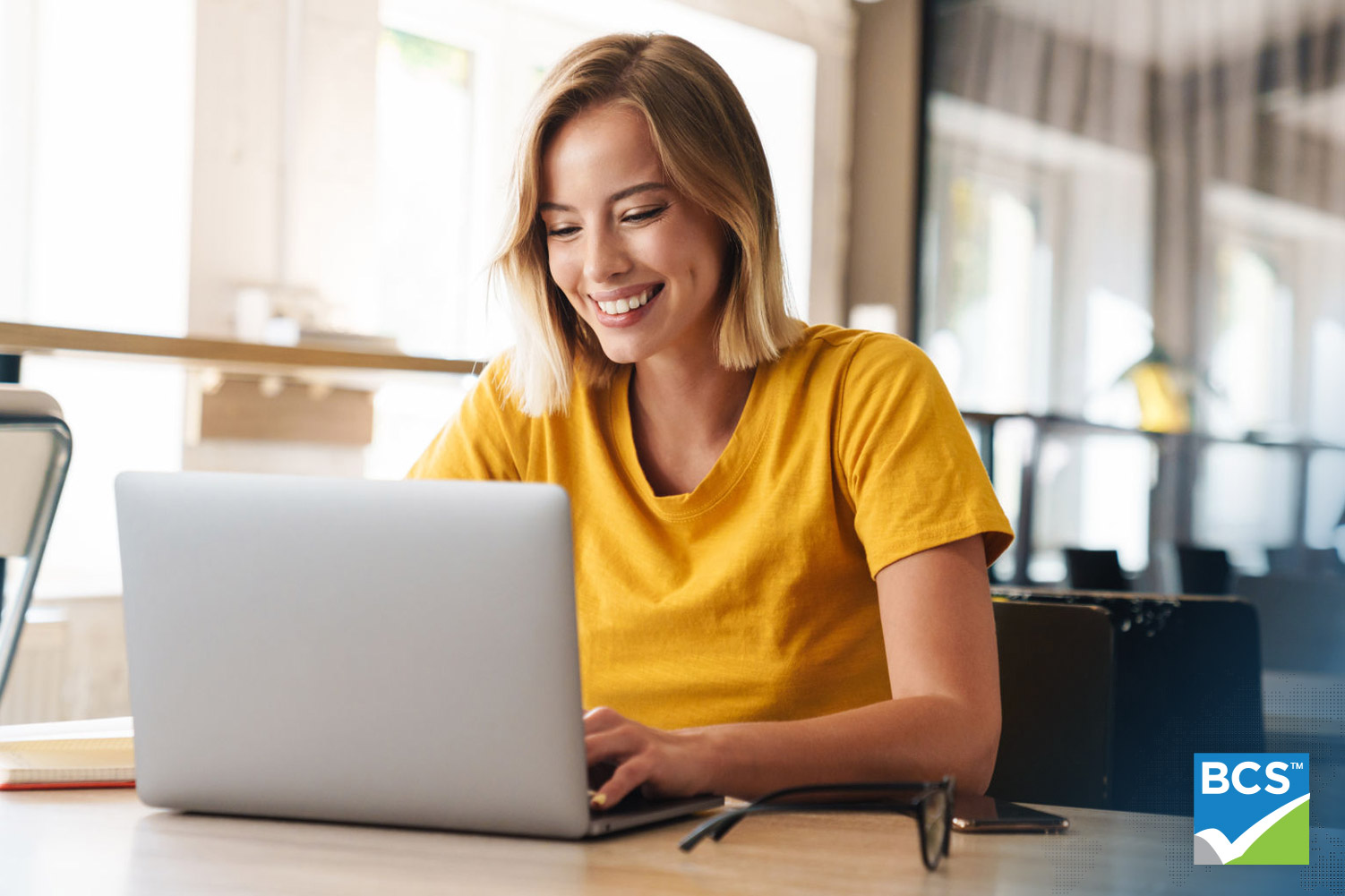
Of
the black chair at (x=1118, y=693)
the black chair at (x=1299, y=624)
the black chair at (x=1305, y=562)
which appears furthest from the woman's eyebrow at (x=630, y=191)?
the black chair at (x=1305, y=562)

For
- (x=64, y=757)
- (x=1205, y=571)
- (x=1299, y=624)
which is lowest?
(x=1299, y=624)

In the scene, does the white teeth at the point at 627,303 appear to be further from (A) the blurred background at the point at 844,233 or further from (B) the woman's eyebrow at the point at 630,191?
(A) the blurred background at the point at 844,233

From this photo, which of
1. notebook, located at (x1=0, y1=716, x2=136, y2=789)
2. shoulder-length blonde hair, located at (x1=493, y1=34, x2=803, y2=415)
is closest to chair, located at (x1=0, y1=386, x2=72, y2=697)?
notebook, located at (x1=0, y1=716, x2=136, y2=789)

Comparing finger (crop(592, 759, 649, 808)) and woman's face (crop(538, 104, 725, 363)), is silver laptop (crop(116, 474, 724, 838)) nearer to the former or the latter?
finger (crop(592, 759, 649, 808))

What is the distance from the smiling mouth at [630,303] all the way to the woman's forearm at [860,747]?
52 cm

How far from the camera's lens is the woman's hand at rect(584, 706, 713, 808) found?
79cm

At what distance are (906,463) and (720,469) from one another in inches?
7.5

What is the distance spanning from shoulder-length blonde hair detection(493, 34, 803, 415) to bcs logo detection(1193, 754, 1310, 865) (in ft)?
2.01

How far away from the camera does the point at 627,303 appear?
1293mm

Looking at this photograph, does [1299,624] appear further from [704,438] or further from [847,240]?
[704,438]

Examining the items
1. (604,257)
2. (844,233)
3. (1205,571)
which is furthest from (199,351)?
(844,233)

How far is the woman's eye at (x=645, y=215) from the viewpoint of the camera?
4.14 ft

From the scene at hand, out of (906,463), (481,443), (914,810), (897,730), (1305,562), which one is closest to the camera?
(914,810)

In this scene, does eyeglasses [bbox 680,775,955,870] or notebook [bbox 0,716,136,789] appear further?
notebook [bbox 0,716,136,789]
